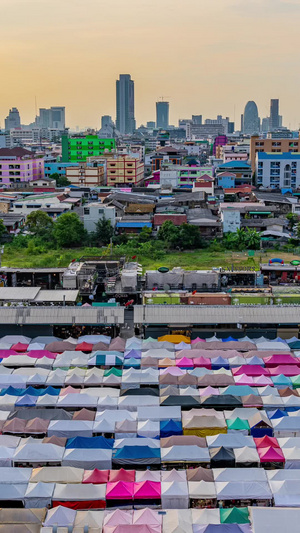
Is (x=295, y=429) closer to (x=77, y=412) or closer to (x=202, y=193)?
(x=77, y=412)

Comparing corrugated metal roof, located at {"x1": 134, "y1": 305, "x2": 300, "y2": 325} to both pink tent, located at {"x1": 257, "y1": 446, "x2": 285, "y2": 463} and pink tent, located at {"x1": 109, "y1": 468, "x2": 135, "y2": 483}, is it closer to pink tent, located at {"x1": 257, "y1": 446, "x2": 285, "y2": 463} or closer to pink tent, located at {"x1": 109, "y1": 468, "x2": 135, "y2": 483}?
pink tent, located at {"x1": 257, "y1": 446, "x2": 285, "y2": 463}

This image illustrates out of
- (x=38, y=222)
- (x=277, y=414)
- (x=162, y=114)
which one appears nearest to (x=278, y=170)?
(x=38, y=222)

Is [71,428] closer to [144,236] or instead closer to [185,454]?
[185,454]

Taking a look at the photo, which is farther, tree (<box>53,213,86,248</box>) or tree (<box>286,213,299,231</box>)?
A: tree (<box>286,213,299,231</box>)

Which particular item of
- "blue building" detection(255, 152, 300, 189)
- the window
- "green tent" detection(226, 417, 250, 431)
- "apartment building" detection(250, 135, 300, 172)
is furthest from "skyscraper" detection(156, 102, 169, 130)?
"green tent" detection(226, 417, 250, 431)

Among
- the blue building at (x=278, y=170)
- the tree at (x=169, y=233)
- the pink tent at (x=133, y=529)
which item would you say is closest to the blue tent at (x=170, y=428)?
the pink tent at (x=133, y=529)

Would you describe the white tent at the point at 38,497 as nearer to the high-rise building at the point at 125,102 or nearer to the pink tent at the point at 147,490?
the pink tent at the point at 147,490

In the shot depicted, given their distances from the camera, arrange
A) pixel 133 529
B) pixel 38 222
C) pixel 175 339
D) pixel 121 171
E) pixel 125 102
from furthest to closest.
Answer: pixel 125 102
pixel 121 171
pixel 38 222
pixel 175 339
pixel 133 529
